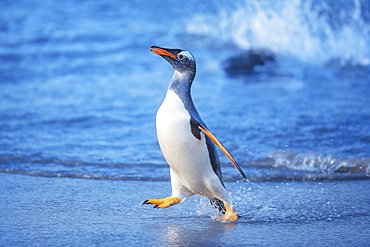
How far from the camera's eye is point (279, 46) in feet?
32.9

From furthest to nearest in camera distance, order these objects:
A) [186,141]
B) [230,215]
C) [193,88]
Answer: [193,88], [230,215], [186,141]

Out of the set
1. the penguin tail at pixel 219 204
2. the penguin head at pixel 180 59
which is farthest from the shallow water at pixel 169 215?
the penguin head at pixel 180 59

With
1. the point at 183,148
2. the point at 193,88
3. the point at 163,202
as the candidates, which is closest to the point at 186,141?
the point at 183,148

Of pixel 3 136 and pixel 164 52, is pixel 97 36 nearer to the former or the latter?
pixel 3 136

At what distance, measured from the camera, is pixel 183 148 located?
2416 millimetres

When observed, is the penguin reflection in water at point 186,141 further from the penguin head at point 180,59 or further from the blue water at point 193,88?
the blue water at point 193,88

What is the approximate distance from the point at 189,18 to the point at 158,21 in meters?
Result: 0.78

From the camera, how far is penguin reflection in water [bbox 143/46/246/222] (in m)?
2.38

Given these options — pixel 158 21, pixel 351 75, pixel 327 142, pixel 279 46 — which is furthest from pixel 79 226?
pixel 158 21

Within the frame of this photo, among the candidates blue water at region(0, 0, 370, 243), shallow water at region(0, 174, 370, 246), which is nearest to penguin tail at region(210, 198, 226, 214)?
shallow water at region(0, 174, 370, 246)

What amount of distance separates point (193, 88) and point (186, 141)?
14.7 ft

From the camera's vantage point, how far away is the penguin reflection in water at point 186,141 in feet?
7.82

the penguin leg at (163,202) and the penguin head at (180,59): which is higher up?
the penguin head at (180,59)

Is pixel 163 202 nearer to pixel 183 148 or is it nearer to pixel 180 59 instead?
pixel 183 148
